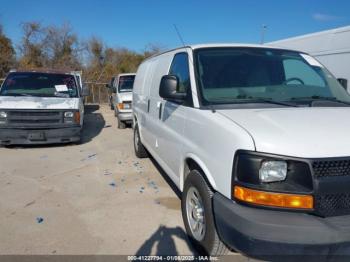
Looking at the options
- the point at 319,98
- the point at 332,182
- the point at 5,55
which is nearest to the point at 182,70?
the point at 319,98

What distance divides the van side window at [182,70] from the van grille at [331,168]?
1.76 m

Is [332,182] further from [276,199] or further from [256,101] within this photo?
[256,101]

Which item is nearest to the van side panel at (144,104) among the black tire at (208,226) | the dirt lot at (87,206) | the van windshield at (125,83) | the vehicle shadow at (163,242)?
the dirt lot at (87,206)

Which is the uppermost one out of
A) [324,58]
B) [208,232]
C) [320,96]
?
[324,58]

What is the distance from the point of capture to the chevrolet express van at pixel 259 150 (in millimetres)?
2496

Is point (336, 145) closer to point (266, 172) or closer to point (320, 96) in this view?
point (266, 172)

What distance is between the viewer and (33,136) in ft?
27.1

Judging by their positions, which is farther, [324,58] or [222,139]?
[324,58]

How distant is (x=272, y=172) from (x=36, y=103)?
7220 mm

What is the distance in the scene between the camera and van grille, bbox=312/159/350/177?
2.51 m

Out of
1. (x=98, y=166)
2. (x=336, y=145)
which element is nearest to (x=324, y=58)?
(x=98, y=166)

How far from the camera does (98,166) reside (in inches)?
279

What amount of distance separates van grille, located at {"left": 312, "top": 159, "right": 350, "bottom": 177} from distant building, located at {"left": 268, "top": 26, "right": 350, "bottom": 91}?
6418 millimetres

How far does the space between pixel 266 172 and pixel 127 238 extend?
2.04 metres
